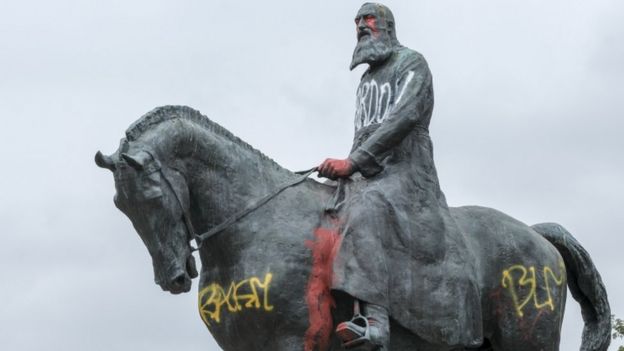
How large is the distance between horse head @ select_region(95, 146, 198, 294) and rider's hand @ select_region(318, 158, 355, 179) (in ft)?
4.03

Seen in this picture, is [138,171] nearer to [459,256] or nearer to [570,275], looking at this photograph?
[459,256]

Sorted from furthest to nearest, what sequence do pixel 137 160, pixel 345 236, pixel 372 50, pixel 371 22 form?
pixel 371 22
pixel 372 50
pixel 345 236
pixel 137 160

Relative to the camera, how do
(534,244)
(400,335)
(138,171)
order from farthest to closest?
(534,244)
(400,335)
(138,171)

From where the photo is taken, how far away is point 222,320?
1141 cm

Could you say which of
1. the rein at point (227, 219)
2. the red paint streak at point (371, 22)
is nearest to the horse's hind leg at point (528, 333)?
the rein at point (227, 219)

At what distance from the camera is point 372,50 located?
40.9ft

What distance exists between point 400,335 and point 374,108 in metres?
1.94

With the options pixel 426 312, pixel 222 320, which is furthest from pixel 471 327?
pixel 222 320

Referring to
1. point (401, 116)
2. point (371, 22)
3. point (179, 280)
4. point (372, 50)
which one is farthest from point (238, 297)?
point (371, 22)

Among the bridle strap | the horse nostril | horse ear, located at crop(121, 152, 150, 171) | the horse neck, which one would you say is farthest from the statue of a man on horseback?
horse ear, located at crop(121, 152, 150, 171)

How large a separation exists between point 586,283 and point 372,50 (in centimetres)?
321

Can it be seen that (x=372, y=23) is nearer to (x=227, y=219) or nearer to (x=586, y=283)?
(x=227, y=219)

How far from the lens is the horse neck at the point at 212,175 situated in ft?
37.1

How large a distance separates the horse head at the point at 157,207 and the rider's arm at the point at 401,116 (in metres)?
1.57
